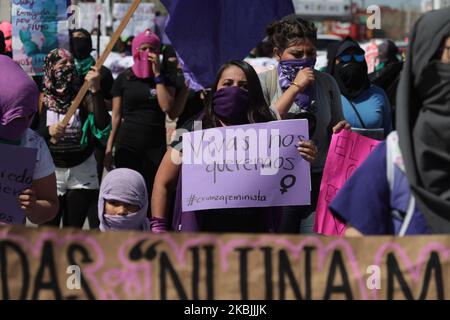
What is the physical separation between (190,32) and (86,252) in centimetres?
488

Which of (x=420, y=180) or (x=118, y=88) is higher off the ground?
(x=420, y=180)

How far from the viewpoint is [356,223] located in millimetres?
3578

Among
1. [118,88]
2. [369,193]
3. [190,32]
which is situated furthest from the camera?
[118,88]

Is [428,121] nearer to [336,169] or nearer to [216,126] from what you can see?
[216,126]

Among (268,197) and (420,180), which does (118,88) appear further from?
(420,180)

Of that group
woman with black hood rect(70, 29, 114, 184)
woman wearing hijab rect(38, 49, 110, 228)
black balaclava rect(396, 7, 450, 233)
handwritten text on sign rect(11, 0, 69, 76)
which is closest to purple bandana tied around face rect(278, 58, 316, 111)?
woman wearing hijab rect(38, 49, 110, 228)

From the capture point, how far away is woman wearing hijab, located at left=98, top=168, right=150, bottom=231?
204 inches

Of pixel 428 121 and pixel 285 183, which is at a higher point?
pixel 428 121

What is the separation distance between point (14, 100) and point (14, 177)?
15.7 inches

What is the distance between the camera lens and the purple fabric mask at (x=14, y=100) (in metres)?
4.59

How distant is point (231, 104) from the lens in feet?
16.7

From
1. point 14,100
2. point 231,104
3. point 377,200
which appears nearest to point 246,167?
point 231,104

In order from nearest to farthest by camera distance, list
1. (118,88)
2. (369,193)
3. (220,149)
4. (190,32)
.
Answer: (369,193) < (220,149) < (190,32) < (118,88)
